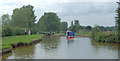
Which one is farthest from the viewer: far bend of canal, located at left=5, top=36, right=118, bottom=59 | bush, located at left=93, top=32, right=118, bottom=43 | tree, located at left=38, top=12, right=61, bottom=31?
tree, located at left=38, top=12, right=61, bottom=31

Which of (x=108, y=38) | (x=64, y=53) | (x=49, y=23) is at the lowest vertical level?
(x=64, y=53)

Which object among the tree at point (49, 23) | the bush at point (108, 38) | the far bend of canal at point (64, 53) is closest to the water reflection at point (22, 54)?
the far bend of canal at point (64, 53)

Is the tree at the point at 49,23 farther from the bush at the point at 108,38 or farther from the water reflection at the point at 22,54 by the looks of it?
the water reflection at the point at 22,54

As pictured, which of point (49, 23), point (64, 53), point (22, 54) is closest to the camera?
point (22, 54)

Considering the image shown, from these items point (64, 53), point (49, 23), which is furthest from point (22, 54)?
point (49, 23)

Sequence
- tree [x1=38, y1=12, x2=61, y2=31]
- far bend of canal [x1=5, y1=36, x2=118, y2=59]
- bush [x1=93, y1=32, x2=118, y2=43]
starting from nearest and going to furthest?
1. far bend of canal [x1=5, y1=36, x2=118, y2=59]
2. bush [x1=93, y1=32, x2=118, y2=43]
3. tree [x1=38, y1=12, x2=61, y2=31]

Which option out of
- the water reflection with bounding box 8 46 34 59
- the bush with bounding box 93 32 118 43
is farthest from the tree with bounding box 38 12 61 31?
the water reflection with bounding box 8 46 34 59

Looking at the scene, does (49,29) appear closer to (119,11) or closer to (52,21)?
(52,21)

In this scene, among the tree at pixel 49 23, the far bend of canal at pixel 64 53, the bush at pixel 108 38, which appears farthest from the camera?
the tree at pixel 49 23

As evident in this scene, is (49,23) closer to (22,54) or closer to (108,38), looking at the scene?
(108,38)

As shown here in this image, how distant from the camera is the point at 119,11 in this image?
22.1 meters

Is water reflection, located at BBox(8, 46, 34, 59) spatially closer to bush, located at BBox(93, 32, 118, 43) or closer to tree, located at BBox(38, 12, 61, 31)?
bush, located at BBox(93, 32, 118, 43)

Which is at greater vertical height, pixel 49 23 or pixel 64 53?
pixel 49 23

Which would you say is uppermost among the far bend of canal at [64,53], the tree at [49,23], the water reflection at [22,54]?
the tree at [49,23]
